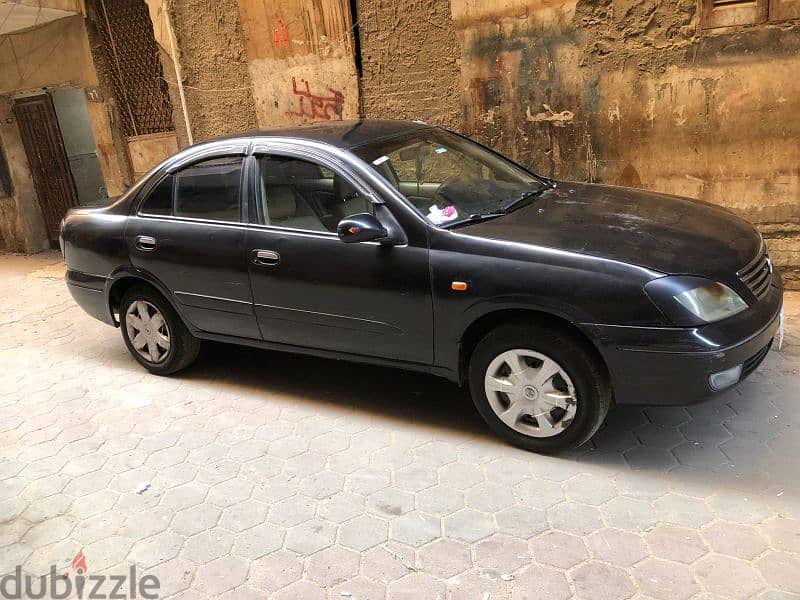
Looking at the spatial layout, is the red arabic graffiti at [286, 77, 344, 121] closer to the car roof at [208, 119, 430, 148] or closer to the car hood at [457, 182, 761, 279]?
the car roof at [208, 119, 430, 148]

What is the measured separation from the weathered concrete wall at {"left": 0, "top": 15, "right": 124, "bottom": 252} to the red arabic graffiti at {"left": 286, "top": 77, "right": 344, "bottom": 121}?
321 centimetres

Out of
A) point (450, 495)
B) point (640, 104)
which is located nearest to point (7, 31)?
point (640, 104)

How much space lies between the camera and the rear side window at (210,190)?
13.5 ft

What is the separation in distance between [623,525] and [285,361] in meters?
2.94

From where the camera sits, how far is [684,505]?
9.47 feet

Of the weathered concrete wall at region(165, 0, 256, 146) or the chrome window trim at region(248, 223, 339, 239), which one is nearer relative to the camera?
the chrome window trim at region(248, 223, 339, 239)

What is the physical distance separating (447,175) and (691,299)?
5.56 feet

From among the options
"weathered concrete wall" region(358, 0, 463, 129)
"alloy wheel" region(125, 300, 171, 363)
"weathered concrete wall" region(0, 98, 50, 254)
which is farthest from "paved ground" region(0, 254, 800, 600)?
"weathered concrete wall" region(0, 98, 50, 254)

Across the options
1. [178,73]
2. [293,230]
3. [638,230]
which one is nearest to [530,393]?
[638,230]

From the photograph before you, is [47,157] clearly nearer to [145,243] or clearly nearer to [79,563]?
[145,243]

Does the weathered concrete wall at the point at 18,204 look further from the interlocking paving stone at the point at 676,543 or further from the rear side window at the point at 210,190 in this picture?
the interlocking paving stone at the point at 676,543

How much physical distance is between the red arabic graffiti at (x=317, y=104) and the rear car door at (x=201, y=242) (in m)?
2.80

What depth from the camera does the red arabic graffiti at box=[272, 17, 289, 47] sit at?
6.93m

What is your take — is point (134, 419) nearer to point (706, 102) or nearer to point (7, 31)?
point (706, 102)
